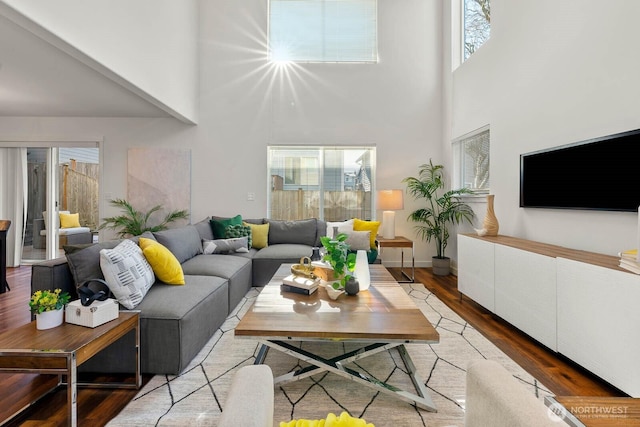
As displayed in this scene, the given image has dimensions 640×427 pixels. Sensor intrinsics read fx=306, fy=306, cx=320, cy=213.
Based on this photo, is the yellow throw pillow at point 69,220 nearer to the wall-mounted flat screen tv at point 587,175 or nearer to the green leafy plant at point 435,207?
the green leafy plant at point 435,207

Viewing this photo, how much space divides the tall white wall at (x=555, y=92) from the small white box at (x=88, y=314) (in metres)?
3.33

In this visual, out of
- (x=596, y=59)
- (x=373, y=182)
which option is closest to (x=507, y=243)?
(x=596, y=59)

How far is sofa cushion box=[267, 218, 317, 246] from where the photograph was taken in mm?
4590

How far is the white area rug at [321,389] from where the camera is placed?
60.7 inches

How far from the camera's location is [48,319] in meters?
1.56

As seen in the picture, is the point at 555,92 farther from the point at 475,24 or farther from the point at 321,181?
the point at 321,181

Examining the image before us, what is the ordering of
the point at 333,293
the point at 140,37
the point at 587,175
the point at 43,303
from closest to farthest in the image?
the point at 43,303
the point at 333,293
the point at 587,175
the point at 140,37

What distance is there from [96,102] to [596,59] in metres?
5.58

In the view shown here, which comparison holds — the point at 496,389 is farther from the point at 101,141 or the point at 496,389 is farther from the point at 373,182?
the point at 101,141

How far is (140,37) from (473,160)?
174 inches

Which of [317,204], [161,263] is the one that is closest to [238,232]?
[317,204]

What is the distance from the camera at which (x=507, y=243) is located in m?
2.76

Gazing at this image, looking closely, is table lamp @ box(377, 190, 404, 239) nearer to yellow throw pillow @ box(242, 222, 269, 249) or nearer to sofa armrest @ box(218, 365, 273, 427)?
yellow throw pillow @ box(242, 222, 269, 249)

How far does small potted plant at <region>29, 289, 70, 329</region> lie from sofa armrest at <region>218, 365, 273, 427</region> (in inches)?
52.3
